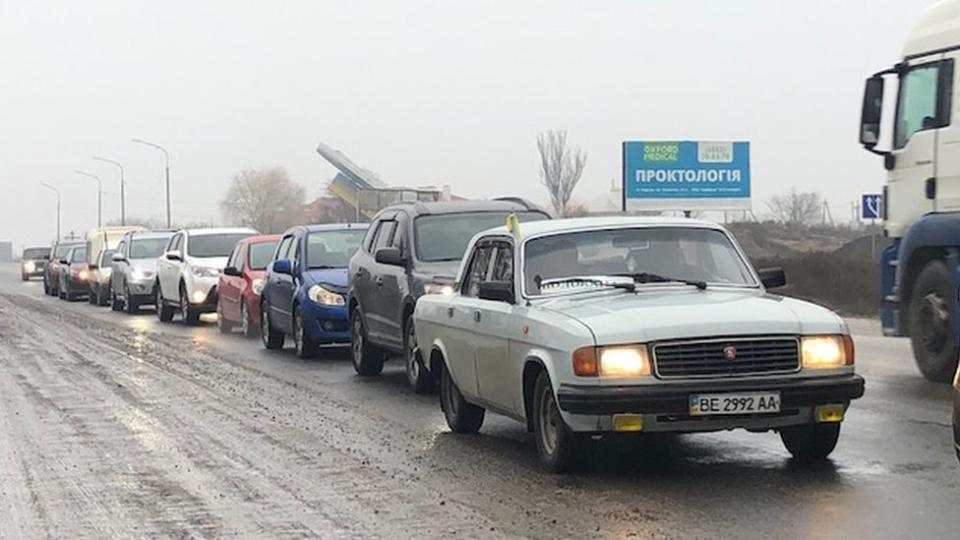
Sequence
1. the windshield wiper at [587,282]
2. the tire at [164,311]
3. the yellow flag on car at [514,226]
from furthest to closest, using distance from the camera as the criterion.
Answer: the tire at [164,311]
the yellow flag on car at [514,226]
the windshield wiper at [587,282]

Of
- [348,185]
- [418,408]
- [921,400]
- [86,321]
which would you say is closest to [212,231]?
[86,321]

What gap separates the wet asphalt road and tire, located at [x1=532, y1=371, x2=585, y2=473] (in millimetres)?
102

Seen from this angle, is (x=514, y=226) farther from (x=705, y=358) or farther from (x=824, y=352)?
(x=824, y=352)

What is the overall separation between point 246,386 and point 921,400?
647 cm

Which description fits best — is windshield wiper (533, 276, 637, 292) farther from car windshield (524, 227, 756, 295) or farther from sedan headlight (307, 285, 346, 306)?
sedan headlight (307, 285, 346, 306)

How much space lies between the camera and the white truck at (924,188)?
13.4 m

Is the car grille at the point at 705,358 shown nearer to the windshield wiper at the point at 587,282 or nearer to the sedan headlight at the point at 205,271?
the windshield wiper at the point at 587,282

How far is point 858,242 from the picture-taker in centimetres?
4312

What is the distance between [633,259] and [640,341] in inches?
58.9

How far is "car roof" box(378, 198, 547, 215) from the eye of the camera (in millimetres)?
14719

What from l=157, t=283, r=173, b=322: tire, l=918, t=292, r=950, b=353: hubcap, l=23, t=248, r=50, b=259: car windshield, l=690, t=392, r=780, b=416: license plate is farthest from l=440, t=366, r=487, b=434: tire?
l=23, t=248, r=50, b=259: car windshield

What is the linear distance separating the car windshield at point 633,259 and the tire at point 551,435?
814 mm

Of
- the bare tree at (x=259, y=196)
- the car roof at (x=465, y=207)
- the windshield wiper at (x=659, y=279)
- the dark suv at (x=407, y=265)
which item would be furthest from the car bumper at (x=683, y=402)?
the bare tree at (x=259, y=196)

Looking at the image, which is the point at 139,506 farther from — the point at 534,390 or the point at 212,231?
the point at 212,231
